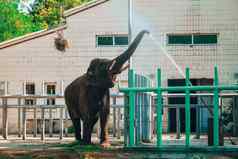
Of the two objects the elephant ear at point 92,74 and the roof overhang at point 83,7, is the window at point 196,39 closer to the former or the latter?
the roof overhang at point 83,7

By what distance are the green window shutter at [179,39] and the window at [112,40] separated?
1852mm

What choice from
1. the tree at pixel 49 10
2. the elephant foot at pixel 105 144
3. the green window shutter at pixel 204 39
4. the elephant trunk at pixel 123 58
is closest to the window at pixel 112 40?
the green window shutter at pixel 204 39

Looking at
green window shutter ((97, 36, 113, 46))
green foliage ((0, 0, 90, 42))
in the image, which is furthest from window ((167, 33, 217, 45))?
green foliage ((0, 0, 90, 42))

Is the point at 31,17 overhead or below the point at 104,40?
overhead

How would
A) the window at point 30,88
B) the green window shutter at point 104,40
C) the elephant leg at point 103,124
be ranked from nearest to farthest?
the elephant leg at point 103,124 < the green window shutter at point 104,40 < the window at point 30,88

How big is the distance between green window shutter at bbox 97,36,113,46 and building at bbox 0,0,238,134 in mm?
41

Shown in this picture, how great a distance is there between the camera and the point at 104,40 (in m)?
27.8

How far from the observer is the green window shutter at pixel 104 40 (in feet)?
90.7

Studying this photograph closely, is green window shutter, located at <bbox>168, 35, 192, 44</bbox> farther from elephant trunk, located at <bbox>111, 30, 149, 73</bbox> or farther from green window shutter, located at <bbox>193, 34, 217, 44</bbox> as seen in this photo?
elephant trunk, located at <bbox>111, 30, 149, 73</bbox>

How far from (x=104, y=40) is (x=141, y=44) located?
173 cm

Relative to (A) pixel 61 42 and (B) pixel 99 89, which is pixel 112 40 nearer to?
(A) pixel 61 42

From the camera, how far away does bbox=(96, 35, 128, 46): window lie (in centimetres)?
2753

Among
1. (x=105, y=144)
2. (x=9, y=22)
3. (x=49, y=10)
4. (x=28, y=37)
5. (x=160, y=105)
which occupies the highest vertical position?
(x=49, y=10)

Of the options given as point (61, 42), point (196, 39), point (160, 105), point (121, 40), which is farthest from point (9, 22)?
point (160, 105)
